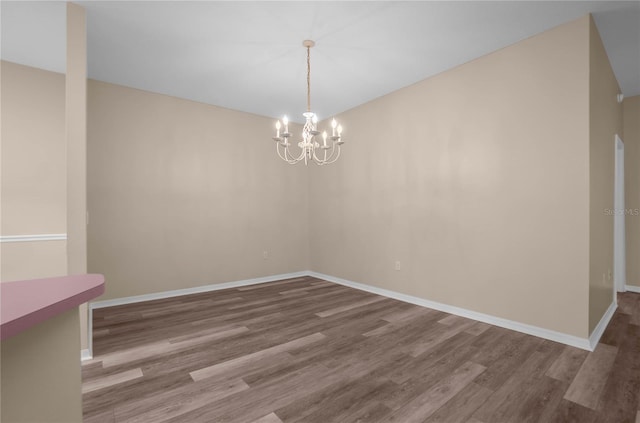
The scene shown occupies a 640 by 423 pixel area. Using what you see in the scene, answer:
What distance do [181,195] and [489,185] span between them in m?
4.13

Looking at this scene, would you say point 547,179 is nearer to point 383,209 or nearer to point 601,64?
point 601,64

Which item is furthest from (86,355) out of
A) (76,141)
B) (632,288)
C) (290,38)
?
(632,288)

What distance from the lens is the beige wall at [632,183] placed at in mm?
4129

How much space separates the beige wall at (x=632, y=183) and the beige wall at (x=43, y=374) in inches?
241

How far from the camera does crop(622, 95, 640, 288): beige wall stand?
163 inches

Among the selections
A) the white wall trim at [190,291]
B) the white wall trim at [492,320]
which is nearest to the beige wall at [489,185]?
the white wall trim at [492,320]

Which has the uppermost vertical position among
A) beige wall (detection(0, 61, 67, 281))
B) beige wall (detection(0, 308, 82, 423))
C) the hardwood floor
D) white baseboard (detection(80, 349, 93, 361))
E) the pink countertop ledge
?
beige wall (detection(0, 61, 67, 281))

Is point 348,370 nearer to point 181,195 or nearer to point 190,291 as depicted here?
point 190,291

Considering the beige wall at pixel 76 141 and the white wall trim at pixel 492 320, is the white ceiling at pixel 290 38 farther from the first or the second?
the white wall trim at pixel 492 320

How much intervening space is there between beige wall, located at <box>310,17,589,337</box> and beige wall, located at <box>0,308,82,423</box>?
3458 millimetres

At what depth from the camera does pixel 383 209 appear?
4363mm

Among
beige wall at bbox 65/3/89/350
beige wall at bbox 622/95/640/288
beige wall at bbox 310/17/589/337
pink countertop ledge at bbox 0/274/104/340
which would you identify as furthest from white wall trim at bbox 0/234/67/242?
beige wall at bbox 622/95/640/288

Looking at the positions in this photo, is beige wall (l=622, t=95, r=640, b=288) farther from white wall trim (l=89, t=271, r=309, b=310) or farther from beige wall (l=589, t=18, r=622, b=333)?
white wall trim (l=89, t=271, r=309, b=310)

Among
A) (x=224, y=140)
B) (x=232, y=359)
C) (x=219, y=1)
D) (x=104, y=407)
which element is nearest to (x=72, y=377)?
(x=104, y=407)
